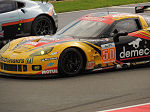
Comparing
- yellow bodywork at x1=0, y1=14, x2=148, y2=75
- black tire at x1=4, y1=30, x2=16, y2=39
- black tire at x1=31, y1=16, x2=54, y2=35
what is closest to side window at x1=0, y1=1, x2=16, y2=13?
black tire at x1=4, y1=30, x2=16, y2=39

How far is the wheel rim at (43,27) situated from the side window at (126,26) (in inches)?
175

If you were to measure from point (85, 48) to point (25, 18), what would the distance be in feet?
15.5

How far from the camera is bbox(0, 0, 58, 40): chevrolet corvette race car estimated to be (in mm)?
12812

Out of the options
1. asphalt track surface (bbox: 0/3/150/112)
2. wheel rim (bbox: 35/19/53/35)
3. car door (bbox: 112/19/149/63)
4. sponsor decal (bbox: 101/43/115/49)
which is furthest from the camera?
wheel rim (bbox: 35/19/53/35)

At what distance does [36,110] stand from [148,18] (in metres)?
4.66

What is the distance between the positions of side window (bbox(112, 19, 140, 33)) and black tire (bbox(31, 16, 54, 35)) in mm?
4390

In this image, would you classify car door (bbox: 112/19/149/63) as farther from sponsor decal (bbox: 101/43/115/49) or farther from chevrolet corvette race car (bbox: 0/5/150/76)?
sponsor decal (bbox: 101/43/115/49)

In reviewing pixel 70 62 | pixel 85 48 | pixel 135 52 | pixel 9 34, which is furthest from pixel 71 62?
pixel 9 34

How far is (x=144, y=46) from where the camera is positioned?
9.68 meters

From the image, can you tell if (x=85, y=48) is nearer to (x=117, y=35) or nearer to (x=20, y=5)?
(x=117, y=35)

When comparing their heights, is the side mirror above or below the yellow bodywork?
above

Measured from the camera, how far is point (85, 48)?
29.2 feet

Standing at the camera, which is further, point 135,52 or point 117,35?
point 135,52

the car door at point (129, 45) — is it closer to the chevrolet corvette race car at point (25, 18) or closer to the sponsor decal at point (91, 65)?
the sponsor decal at point (91, 65)
